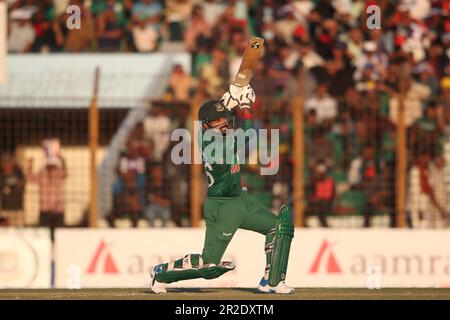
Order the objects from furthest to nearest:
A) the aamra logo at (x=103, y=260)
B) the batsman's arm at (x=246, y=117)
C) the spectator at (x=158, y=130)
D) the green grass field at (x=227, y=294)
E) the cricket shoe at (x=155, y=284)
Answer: the spectator at (x=158, y=130) < the aamra logo at (x=103, y=260) < the cricket shoe at (x=155, y=284) < the green grass field at (x=227, y=294) < the batsman's arm at (x=246, y=117)

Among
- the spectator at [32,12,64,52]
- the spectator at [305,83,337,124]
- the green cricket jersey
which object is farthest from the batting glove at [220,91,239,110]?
the spectator at [32,12,64,52]

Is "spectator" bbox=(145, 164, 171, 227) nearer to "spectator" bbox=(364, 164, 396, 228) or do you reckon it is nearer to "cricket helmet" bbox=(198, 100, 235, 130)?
"spectator" bbox=(364, 164, 396, 228)

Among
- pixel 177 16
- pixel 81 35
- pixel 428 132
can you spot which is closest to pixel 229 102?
pixel 428 132

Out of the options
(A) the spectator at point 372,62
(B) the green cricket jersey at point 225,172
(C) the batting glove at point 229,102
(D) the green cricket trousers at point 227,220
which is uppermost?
(A) the spectator at point 372,62

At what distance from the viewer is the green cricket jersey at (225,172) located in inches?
527

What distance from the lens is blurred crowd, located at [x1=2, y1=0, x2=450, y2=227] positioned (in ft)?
59.9

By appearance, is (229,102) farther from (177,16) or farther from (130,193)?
(177,16)

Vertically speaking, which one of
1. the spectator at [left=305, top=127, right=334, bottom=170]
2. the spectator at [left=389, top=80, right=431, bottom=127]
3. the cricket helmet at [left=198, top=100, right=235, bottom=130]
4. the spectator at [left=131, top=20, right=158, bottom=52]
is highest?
the spectator at [left=131, top=20, right=158, bottom=52]

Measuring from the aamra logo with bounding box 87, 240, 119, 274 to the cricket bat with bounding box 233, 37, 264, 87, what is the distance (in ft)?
16.7

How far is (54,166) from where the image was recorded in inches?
722

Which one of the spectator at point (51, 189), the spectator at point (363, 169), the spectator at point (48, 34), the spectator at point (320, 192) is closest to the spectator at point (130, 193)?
the spectator at point (51, 189)

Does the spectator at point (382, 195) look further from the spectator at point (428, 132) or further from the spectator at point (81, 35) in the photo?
the spectator at point (81, 35)

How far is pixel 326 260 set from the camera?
17.6m

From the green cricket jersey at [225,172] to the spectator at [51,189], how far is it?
16.1 feet
